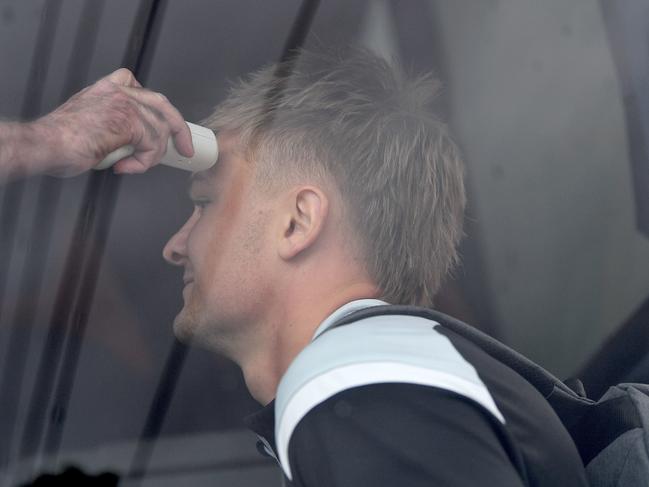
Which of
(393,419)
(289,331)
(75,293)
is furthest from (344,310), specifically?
(75,293)

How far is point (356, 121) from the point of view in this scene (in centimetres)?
140

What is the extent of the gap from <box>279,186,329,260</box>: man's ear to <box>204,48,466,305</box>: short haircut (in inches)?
1.3

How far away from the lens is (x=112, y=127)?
3.93 ft

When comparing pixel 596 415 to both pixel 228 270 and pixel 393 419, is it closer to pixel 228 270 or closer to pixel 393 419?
pixel 393 419

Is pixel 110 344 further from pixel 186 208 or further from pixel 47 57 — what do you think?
pixel 47 57

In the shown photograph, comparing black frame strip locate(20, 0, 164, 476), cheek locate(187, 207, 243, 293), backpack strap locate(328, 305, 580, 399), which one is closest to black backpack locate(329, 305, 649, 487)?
backpack strap locate(328, 305, 580, 399)

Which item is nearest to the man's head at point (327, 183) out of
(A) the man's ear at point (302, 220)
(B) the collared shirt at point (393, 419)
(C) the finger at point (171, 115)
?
(A) the man's ear at point (302, 220)

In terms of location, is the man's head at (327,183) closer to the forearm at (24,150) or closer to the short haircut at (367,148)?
the short haircut at (367,148)

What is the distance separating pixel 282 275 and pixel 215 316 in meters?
0.12

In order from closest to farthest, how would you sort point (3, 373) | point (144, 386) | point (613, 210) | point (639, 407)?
point (639, 407)
point (3, 373)
point (144, 386)
point (613, 210)

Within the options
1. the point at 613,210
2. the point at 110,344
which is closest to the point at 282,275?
the point at 110,344

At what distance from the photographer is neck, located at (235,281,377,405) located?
1.30 meters

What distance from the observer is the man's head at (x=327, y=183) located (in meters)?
1.34

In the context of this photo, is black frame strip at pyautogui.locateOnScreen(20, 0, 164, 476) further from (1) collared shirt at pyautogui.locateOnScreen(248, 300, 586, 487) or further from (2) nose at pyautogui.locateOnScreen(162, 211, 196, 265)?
(1) collared shirt at pyautogui.locateOnScreen(248, 300, 586, 487)
